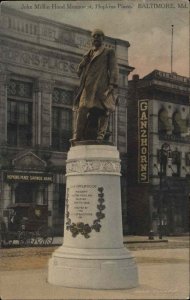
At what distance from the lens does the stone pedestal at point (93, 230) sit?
468 inches

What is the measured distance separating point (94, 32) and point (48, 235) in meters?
14.3

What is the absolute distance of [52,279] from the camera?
488 inches

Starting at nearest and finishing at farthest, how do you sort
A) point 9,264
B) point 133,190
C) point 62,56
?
point 9,264 < point 62,56 < point 133,190

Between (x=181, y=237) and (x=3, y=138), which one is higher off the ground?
(x=3, y=138)

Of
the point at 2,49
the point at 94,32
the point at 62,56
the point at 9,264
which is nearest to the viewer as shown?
the point at 94,32

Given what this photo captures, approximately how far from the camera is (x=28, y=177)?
89.8 feet

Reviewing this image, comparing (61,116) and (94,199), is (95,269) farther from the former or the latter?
(61,116)

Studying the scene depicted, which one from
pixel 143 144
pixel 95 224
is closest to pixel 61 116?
pixel 143 144

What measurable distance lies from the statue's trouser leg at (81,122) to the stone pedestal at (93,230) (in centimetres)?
29

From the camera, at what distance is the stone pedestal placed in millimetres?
11891

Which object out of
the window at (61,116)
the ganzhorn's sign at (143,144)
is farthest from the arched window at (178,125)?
the window at (61,116)

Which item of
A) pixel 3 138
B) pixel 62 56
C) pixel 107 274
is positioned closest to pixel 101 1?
pixel 107 274

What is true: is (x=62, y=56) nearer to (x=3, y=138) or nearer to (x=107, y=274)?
(x=3, y=138)

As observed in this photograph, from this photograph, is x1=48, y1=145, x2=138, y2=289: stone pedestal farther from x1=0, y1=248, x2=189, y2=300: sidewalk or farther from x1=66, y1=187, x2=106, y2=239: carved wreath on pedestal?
x1=0, y1=248, x2=189, y2=300: sidewalk
